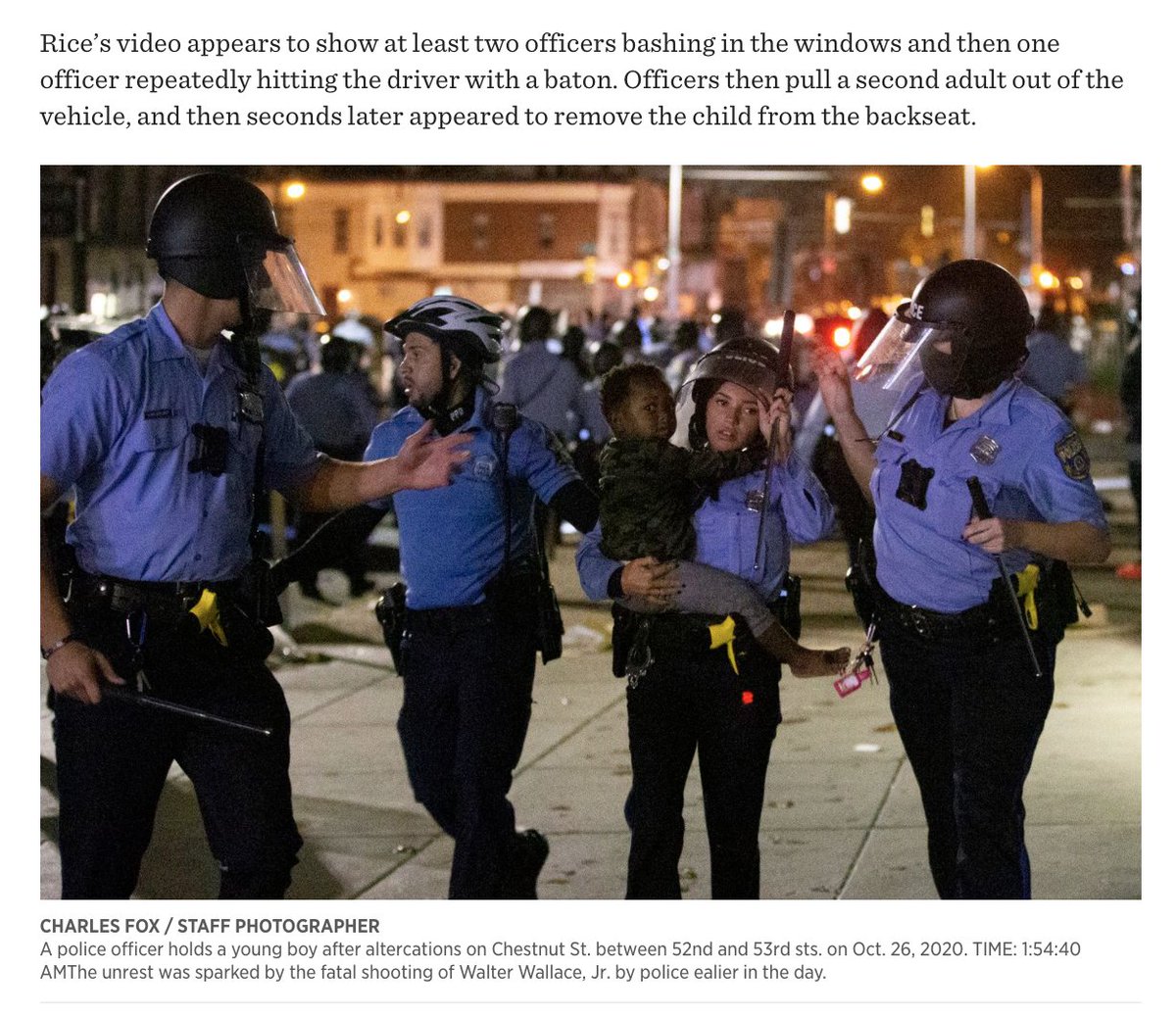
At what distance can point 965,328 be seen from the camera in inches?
181

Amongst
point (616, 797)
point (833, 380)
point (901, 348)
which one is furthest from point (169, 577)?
point (616, 797)

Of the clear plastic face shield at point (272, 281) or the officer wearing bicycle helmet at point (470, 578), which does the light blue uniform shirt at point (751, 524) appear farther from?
the clear plastic face shield at point (272, 281)

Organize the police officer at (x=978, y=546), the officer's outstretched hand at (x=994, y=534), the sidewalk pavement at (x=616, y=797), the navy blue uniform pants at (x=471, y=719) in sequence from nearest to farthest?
1. the officer's outstretched hand at (x=994, y=534)
2. the police officer at (x=978, y=546)
3. the navy blue uniform pants at (x=471, y=719)
4. the sidewalk pavement at (x=616, y=797)

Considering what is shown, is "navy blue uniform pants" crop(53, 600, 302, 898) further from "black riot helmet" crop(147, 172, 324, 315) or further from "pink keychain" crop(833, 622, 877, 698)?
"pink keychain" crop(833, 622, 877, 698)

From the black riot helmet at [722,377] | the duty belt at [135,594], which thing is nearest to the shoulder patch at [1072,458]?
the black riot helmet at [722,377]

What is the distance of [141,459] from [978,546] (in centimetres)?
180

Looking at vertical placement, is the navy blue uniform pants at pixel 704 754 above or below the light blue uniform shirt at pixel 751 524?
below

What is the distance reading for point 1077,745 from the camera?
304 inches

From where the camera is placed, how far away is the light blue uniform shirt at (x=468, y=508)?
511 centimetres

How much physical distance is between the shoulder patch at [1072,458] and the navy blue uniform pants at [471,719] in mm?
1423

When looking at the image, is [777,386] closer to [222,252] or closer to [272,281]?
[272,281]

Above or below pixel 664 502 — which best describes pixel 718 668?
below
